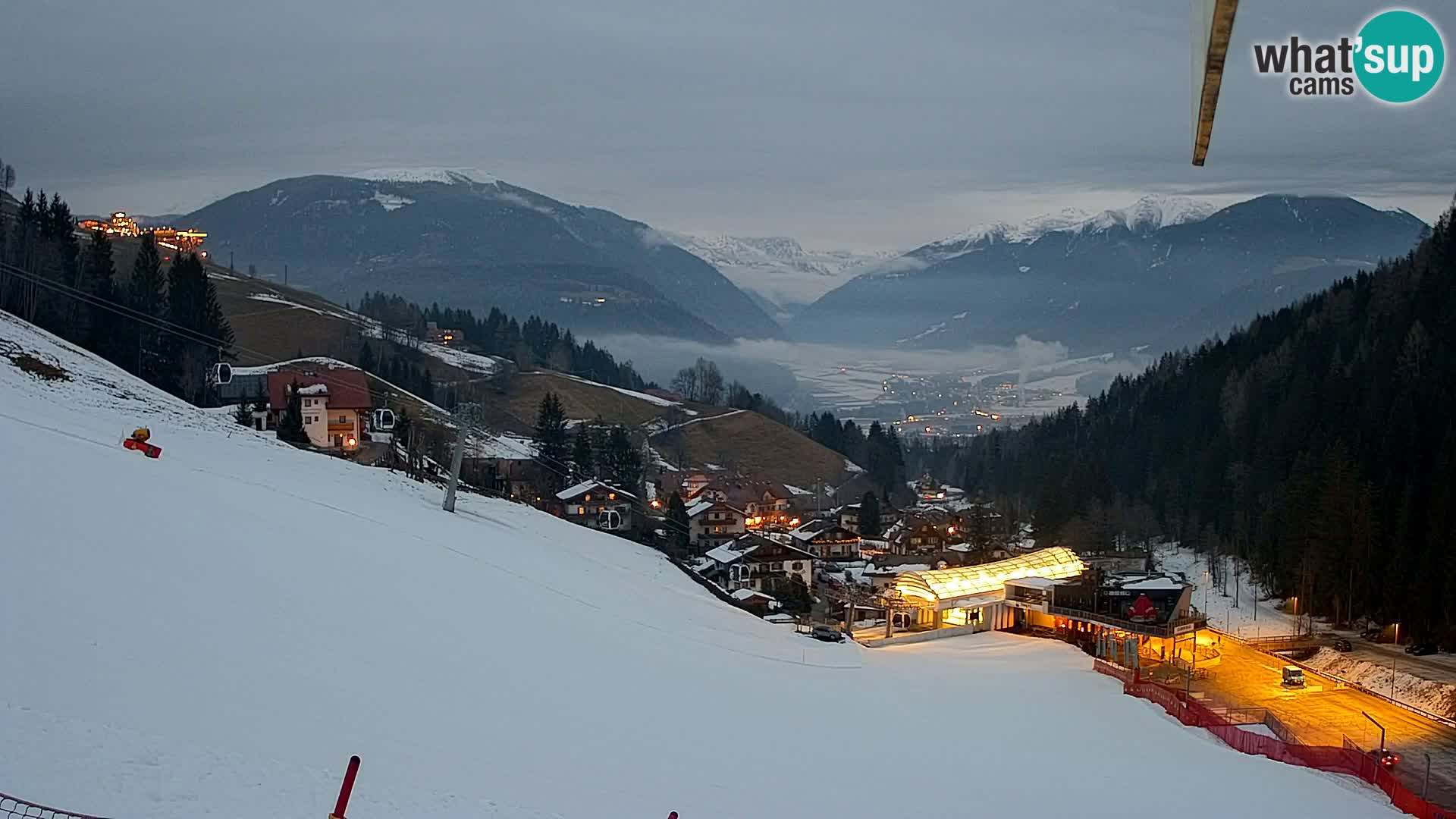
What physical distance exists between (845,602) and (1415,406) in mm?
29686

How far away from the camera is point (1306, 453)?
5762cm

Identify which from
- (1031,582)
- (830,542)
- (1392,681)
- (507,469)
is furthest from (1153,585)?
(507,469)

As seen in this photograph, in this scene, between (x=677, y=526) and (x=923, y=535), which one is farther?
(x=923, y=535)

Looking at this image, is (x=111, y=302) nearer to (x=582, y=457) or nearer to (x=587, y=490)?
(x=587, y=490)

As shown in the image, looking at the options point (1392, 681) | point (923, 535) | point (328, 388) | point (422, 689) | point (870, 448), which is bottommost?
point (870, 448)

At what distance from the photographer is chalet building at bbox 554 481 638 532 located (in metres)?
60.9

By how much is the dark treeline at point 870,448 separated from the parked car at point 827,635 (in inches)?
2743

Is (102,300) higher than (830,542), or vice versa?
(102,300)

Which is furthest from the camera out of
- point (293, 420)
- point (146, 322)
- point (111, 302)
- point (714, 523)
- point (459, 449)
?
point (714, 523)

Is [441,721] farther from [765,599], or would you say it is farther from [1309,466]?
[1309,466]

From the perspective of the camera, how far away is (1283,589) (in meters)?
47.8

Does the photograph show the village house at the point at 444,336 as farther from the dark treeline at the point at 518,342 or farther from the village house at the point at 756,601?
the village house at the point at 756,601

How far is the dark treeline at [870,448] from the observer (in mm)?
104250

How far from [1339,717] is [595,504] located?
43.4 metres
